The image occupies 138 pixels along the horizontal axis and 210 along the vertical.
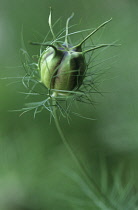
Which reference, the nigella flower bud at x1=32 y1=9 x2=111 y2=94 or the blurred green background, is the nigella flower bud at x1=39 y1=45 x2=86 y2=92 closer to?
the nigella flower bud at x1=32 y1=9 x2=111 y2=94

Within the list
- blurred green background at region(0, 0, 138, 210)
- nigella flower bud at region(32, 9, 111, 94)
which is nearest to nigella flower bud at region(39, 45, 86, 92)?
nigella flower bud at region(32, 9, 111, 94)

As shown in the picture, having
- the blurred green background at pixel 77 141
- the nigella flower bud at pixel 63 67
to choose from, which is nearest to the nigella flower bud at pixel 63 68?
the nigella flower bud at pixel 63 67

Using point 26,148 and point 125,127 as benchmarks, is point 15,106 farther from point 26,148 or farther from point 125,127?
point 125,127

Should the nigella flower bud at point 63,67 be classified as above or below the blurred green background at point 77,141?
above

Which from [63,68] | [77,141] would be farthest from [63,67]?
[77,141]

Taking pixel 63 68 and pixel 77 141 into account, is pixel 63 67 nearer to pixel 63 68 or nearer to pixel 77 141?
pixel 63 68

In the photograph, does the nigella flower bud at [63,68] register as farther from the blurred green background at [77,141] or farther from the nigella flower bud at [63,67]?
the blurred green background at [77,141]
